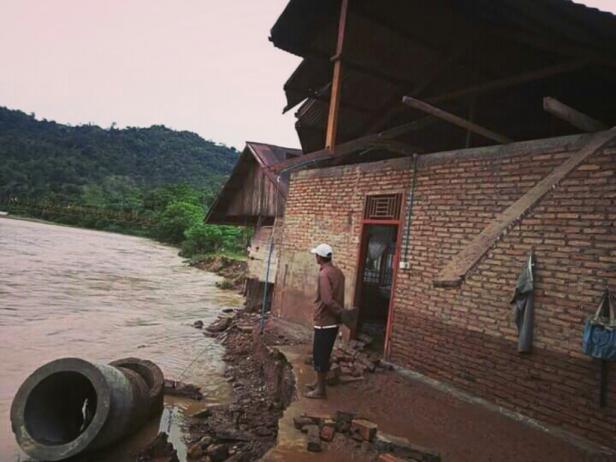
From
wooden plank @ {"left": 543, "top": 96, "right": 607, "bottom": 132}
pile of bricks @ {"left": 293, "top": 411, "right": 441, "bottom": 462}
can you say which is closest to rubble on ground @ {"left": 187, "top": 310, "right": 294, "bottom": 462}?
pile of bricks @ {"left": 293, "top": 411, "right": 441, "bottom": 462}

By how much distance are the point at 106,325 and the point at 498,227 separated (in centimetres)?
954

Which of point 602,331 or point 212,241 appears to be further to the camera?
point 212,241

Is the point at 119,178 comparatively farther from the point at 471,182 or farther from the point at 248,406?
the point at 471,182

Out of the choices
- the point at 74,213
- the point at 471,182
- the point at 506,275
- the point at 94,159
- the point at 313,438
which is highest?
the point at 94,159

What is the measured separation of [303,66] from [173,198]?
1939 inches

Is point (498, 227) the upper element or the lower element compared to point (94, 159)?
lower

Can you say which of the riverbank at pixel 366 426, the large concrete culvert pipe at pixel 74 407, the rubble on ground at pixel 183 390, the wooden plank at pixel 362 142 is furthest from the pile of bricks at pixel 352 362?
the wooden plank at pixel 362 142

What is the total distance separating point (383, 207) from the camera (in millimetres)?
7000

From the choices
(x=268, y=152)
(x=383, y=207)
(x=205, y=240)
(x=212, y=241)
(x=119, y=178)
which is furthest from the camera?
(x=119, y=178)

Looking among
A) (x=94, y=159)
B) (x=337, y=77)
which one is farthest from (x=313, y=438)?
(x=94, y=159)

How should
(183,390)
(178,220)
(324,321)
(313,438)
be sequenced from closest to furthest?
1. (313,438)
2. (324,321)
3. (183,390)
4. (178,220)

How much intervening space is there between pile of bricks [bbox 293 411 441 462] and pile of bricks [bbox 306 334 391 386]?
1.25 m

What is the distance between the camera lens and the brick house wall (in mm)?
4258

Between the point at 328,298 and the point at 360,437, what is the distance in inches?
60.1
